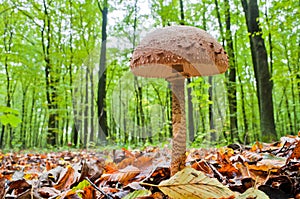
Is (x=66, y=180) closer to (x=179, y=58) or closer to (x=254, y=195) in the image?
(x=179, y=58)

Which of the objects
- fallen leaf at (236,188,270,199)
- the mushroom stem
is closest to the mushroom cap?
the mushroom stem

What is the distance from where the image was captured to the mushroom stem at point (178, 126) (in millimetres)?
1638

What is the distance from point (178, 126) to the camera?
5.64ft

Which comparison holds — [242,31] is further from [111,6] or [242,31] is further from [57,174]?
[57,174]

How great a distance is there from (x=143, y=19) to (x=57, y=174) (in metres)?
14.5

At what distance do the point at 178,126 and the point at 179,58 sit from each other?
50cm

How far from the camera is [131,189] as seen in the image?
1.48m

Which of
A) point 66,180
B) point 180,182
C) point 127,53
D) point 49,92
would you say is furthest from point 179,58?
point 49,92

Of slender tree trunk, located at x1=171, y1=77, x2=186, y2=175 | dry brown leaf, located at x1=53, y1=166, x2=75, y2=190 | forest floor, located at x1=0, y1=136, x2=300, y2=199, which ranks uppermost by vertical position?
slender tree trunk, located at x1=171, y1=77, x2=186, y2=175

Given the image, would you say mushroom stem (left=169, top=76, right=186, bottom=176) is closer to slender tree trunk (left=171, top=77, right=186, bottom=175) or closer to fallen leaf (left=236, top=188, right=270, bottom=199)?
slender tree trunk (left=171, top=77, right=186, bottom=175)

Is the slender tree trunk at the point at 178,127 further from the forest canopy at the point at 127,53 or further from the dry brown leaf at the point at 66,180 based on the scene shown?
the forest canopy at the point at 127,53

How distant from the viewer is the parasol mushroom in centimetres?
148

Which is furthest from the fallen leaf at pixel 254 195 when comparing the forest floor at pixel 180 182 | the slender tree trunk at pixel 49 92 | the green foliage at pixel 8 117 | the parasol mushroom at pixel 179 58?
the slender tree trunk at pixel 49 92

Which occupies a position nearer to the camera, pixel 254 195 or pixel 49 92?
pixel 254 195
